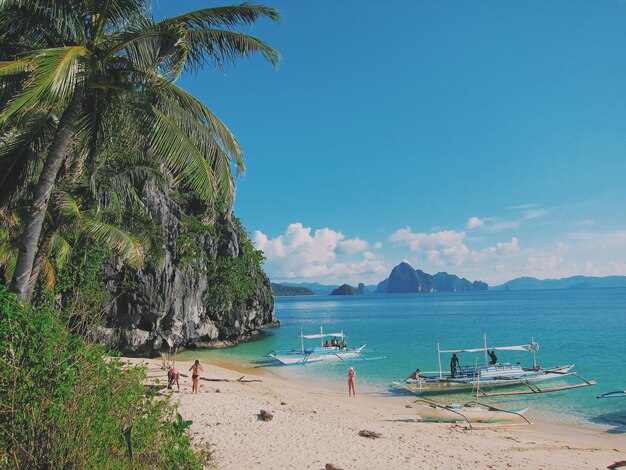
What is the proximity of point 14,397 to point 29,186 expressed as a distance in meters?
6.19

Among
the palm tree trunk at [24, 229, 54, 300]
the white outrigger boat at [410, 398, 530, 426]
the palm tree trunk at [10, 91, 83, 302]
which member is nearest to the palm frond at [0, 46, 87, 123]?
the palm tree trunk at [10, 91, 83, 302]

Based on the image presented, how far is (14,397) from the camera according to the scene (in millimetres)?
4160

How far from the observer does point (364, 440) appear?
38.5 ft

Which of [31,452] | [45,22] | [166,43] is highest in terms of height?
[45,22]

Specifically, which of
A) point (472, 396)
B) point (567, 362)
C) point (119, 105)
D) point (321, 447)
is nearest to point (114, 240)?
point (119, 105)

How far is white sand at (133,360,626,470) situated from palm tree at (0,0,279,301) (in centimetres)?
549

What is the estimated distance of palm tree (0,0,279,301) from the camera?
233 inches

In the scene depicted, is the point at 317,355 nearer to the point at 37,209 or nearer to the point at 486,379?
the point at 486,379

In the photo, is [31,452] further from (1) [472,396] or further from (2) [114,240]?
(1) [472,396]

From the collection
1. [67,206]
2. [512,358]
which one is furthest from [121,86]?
[512,358]

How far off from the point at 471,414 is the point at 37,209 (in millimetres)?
15779

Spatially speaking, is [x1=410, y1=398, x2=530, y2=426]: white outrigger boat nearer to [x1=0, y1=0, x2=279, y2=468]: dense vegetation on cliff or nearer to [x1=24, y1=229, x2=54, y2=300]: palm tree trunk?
[x1=0, y1=0, x2=279, y2=468]: dense vegetation on cliff

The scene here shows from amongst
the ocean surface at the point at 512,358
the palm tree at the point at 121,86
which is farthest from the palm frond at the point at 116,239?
the ocean surface at the point at 512,358

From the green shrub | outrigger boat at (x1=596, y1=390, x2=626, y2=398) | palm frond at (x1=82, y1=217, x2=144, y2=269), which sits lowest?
outrigger boat at (x1=596, y1=390, x2=626, y2=398)
